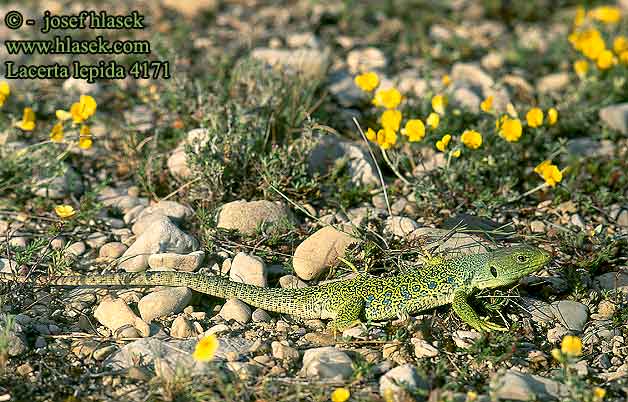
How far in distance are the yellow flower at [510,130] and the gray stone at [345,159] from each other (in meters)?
1.22

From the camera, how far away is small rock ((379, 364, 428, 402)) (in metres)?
4.66

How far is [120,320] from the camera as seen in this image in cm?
537

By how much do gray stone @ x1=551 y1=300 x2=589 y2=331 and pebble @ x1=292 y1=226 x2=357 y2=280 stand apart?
162cm

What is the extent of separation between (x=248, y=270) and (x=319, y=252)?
0.57 metres

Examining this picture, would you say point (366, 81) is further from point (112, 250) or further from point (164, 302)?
point (164, 302)

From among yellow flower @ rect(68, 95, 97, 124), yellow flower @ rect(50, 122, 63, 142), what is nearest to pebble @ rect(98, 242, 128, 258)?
yellow flower @ rect(50, 122, 63, 142)

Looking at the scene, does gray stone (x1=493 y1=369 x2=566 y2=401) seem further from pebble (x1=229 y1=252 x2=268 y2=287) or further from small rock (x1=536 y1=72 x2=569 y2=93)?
small rock (x1=536 y1=72 x2=569 y2=93)

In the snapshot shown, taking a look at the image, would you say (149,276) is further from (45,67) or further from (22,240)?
(45,67)

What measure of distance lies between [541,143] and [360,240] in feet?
8.78

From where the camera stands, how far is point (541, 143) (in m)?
7.66

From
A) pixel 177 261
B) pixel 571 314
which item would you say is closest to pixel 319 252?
pixel 177 261

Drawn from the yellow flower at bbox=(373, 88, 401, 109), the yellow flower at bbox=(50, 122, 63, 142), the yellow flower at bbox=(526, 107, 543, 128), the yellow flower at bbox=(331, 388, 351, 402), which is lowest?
the yellow flower at bbox=(331, 388, 351, 402)

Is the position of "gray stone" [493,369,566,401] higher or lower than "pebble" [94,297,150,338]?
higher

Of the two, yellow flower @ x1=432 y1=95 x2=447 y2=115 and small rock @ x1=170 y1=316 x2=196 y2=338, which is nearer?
small rock @ x1=170 y1=316 x2=196 y2=338
